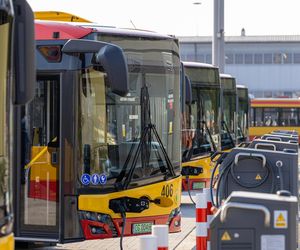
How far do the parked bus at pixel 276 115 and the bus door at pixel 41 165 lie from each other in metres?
38.5

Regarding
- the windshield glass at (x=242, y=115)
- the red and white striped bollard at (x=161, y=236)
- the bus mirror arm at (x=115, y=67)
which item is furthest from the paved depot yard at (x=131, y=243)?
the windshield glass at (x=242, y=115)

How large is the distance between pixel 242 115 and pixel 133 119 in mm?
17898

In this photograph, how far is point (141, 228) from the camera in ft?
30.9

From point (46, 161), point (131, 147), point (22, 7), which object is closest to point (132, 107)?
point (131, 147)

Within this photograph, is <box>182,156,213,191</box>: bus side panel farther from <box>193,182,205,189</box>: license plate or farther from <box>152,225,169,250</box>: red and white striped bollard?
<box>152,225,169,250</box>: red and white striped bollard

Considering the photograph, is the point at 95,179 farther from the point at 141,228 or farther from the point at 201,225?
the point at 201,225

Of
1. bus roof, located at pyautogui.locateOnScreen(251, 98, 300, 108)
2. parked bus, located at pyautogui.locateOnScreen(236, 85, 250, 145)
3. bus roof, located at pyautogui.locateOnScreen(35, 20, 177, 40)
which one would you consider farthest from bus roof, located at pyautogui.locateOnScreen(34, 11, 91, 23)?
bus roof, located at pyautogui.locateOnScreen(251, 98, 300, 108)

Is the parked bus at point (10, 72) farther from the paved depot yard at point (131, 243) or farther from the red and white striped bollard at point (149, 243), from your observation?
the paved depot yard at point (131, 243)

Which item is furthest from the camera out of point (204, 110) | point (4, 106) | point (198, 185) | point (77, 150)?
point (204, 110)

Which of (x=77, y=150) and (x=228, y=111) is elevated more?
(x=228, y=111)

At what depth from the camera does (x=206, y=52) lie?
69.2 metres

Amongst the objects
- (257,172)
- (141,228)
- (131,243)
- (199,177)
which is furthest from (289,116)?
(141,228)

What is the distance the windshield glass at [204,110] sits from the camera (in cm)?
1766

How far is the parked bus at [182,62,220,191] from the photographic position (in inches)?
672
